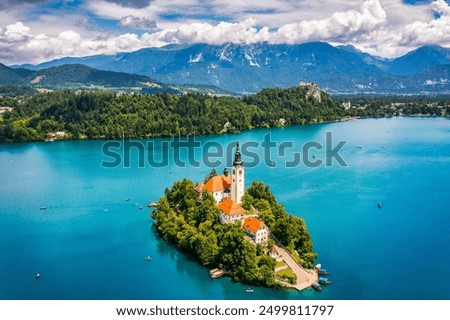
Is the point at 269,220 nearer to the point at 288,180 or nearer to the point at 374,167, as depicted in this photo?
the point at 288,180

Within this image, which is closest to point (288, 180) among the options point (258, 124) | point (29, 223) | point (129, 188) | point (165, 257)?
point (129, 188)

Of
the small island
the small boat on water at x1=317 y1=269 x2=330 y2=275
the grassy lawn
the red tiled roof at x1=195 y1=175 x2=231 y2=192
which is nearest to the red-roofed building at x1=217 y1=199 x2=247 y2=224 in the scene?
the small island

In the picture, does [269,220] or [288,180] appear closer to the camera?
[269,220]

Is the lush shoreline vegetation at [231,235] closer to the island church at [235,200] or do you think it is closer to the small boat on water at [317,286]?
the island church at [235,200]

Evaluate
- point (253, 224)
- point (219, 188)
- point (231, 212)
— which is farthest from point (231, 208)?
point (219, 188)

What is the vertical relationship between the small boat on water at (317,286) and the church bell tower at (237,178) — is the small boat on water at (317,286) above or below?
below

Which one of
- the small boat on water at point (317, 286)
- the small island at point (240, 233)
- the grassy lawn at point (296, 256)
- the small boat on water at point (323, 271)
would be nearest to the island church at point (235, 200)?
the small island at point (240, 233)

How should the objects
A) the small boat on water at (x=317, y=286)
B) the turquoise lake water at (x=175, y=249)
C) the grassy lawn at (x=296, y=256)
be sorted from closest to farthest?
1. the small boat on water at (x=317, y=286)
2. the turquoise lake water at (x=175, y=249)
3. the grassy lawn at (x=296, y=256)
